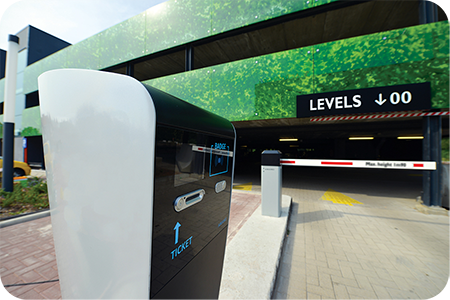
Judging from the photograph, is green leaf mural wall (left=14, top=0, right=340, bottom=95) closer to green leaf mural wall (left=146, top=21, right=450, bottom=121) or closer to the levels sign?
green leaf mural wall (left=146, top=21, right=450, bottom=121)

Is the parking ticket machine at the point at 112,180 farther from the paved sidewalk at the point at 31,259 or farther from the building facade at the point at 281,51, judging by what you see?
the building facade at the point at 281,51

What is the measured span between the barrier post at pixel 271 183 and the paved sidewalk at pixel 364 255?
56 cm

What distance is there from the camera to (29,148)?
1617cm

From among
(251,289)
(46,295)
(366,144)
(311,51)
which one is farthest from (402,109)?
(366,144)

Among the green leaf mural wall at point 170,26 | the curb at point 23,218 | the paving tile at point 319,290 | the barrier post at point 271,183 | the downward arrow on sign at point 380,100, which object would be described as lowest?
the paving tile at point 319,290

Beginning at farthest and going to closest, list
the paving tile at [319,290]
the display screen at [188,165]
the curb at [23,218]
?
the curb at [23,218] < the paving tile at [319,290] < the display screen at [188,165]

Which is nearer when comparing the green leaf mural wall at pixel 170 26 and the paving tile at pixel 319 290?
the paving tile at pixel 319 290

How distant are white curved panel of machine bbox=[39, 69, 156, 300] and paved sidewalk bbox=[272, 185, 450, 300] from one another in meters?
2.14

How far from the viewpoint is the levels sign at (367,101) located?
501cm

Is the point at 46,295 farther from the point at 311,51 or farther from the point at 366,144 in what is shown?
the point at 366,144

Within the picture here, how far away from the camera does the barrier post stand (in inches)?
160

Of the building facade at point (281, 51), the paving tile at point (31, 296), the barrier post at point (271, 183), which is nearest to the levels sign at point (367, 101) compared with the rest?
the building facade at point (281, 51)

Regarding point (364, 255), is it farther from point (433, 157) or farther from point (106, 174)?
point (433, 157)

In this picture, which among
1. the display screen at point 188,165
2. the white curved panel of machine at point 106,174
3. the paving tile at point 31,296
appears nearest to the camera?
the white curved panel of machine at point 106,174
